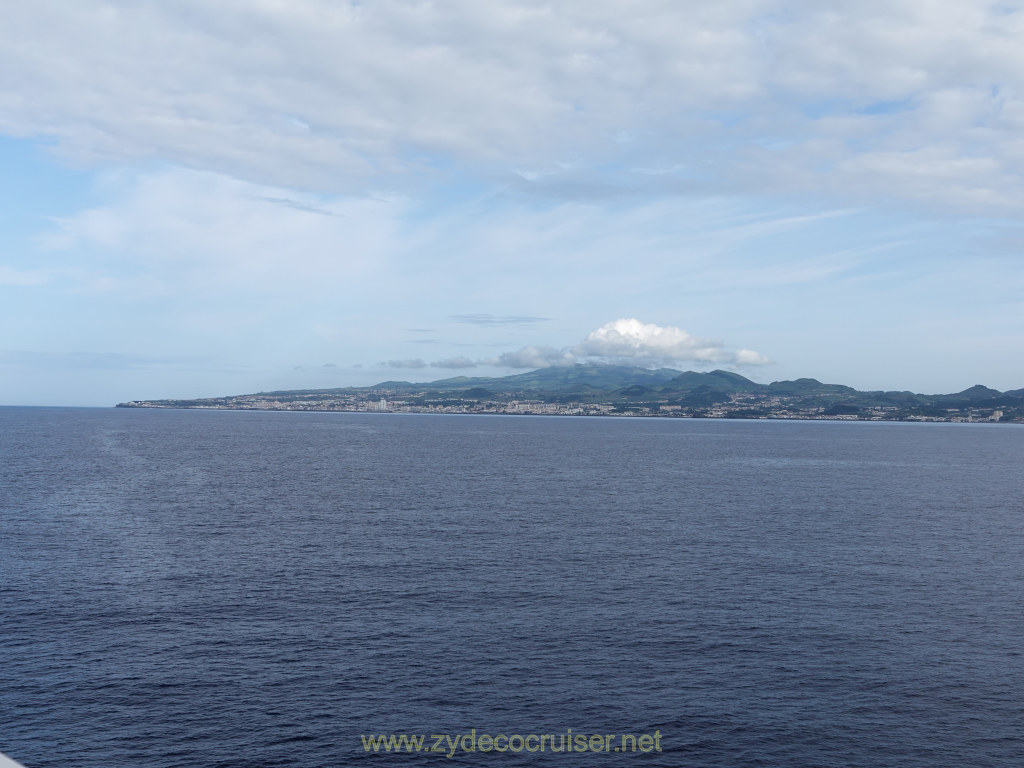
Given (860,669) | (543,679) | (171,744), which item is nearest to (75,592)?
(171,744)

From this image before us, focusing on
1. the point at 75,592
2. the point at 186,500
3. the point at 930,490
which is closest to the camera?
the point at 75,592

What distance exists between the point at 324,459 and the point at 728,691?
159506mm

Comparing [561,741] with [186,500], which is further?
[186,500]

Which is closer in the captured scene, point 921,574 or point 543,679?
point 543,679

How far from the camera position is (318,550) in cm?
7925

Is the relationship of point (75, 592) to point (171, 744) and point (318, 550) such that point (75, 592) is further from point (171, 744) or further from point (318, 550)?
point (171, 744)

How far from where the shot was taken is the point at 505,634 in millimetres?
53031

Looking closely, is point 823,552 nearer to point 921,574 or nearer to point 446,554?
point 921,574

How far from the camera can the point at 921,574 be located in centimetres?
7131

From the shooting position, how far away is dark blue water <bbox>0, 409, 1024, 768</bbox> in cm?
3969

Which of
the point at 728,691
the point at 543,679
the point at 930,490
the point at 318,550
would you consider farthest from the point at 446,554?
the point at 930,490

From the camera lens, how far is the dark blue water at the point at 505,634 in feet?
130

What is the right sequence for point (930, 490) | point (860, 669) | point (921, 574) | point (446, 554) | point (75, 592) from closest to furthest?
point (860, 669), point (75, 592), point (921, 574), point (446, 554), point (930, 490)

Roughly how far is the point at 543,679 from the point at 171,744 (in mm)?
20787
